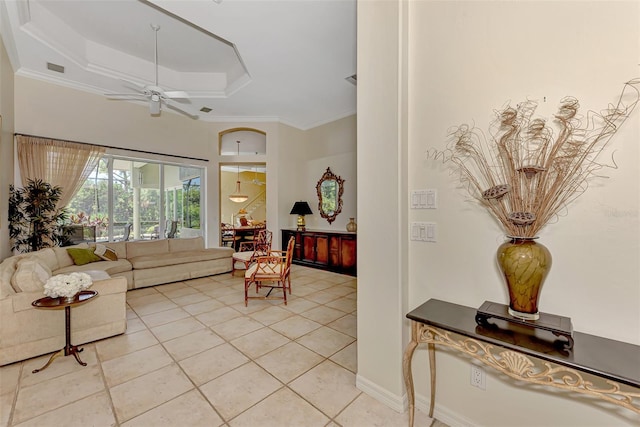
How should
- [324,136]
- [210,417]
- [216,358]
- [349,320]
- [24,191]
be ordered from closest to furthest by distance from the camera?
[210,417], [216,358], [349,320], [24,191], [324,136]

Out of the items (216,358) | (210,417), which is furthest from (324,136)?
(210,417)

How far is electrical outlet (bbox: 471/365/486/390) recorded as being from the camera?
4.95ft

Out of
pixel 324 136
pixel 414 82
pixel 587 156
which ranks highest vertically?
pixel 324 136

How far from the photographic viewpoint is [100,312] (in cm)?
268

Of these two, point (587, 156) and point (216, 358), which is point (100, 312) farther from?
point (587, 156)

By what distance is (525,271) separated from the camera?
3.86 ft

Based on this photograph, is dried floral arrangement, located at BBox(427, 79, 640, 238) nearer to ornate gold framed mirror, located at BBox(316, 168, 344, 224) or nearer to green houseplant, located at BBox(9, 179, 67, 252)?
ornate gold framed mirror, located at BBox(316, 168, 344, 224)

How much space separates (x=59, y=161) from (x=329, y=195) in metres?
5.22

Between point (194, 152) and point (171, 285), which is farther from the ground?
point (194, 152)

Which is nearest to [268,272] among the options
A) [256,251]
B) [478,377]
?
[256,251]

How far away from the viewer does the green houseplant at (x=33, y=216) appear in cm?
404

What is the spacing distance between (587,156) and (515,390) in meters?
1.27

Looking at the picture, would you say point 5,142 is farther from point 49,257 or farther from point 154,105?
point 154,105

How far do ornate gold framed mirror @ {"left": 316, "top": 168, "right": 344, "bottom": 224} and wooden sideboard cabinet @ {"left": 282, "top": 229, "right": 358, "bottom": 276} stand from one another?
2.06ft
